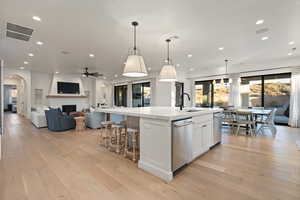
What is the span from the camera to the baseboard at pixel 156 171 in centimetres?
218

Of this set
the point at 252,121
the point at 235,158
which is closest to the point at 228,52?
the point at 252,121

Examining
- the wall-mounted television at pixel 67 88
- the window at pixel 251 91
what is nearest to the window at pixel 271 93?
the window at pixel 251 91

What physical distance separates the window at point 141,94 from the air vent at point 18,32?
6707 mm

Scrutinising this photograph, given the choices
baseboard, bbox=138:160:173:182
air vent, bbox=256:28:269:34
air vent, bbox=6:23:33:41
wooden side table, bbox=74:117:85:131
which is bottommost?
baseboard, bbox=138:160:173:182

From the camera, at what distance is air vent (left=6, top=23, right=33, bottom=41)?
320 cm

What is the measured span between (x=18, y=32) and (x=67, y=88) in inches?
260

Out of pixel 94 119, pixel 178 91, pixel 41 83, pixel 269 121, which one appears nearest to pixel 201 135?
pixel 269 121

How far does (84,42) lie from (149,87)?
5.81m

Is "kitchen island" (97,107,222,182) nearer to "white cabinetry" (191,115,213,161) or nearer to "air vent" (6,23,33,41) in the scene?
"white cabinetry" (191,115,213,161)

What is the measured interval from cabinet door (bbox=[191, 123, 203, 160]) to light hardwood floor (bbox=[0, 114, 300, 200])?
18cm

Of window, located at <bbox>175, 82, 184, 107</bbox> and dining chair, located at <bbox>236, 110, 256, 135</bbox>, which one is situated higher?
window, located at <bbox>175, 82, 184, 107</bbox>

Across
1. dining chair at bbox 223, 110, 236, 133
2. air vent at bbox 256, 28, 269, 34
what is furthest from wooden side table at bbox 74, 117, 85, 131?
air vent at bbox 256, 28, 269, 34

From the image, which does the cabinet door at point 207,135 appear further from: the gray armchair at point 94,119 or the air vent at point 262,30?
the gray armchair at point 94,119

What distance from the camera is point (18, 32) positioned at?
3422mm
